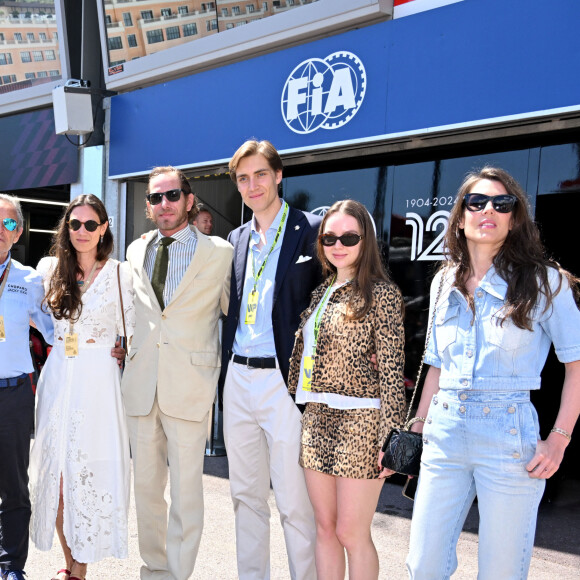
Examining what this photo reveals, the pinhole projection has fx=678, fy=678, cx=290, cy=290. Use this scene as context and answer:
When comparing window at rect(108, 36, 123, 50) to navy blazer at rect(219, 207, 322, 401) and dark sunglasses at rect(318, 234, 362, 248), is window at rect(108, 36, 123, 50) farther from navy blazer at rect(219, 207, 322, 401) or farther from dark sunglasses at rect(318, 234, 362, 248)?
dark sunglasses at rect(318, 234, 362, 248)

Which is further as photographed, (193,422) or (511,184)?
(193,422)

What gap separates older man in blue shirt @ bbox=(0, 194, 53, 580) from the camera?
132 inches

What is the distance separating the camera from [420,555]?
2.37 meters

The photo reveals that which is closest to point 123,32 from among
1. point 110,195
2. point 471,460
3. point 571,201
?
point 110,195

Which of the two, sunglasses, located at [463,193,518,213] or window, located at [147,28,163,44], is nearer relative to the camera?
sunglasses, located at [463,193,518,213]

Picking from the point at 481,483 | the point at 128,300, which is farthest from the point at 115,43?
the point at 481,483

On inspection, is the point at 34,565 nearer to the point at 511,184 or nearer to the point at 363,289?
the point at 363,289

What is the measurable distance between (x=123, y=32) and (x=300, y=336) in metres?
6.33

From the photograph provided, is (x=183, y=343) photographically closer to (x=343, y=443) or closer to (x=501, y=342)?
(x=343, y=443)

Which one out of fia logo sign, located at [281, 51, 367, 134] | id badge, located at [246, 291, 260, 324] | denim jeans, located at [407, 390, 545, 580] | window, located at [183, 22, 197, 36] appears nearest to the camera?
denim jeans, located at [407, 390, 545, 580]

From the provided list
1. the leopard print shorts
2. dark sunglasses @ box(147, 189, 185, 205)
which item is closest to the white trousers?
the leopard print shorts

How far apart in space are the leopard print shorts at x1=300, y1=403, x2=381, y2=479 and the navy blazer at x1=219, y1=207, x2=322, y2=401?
0.35 metres

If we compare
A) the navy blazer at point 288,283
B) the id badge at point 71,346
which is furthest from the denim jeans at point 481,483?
the id badge at point 71,346

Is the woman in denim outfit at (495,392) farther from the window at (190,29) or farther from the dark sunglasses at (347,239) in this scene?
the window at (190,29)
